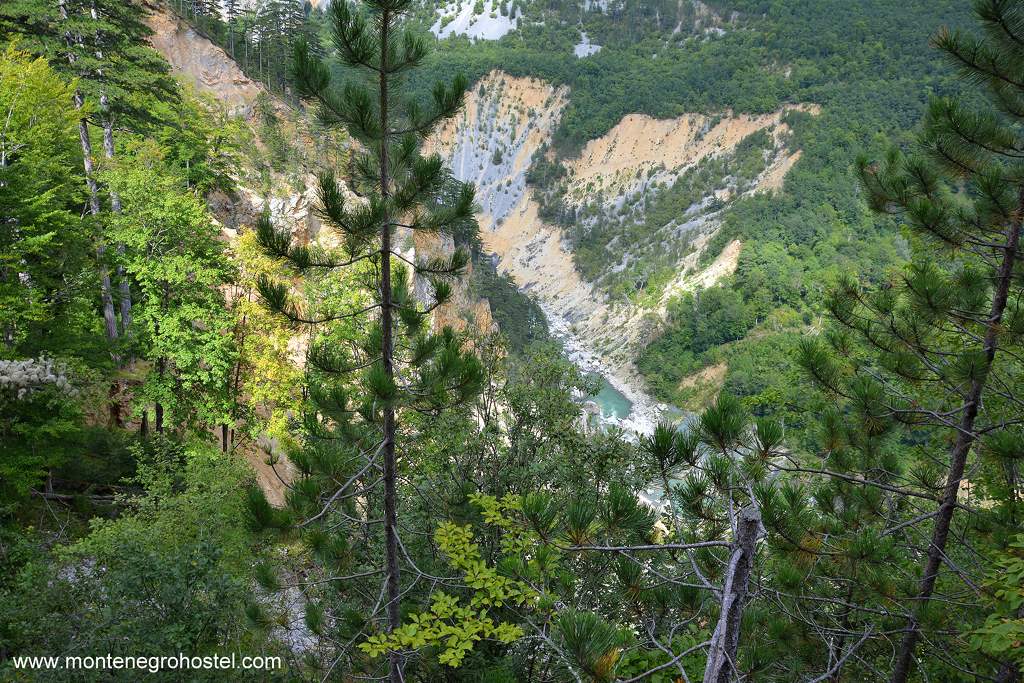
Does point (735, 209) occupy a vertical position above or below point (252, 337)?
below

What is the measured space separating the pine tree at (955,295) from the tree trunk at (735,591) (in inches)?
121

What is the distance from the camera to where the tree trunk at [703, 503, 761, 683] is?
7.16ft

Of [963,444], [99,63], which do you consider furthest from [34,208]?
[963,444]

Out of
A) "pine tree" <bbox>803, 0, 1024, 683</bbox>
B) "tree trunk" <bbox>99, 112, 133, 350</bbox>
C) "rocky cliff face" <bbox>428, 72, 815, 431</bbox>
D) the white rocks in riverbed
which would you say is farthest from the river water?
"pine tree" <bbox>803, 0, 1024, 683</bbox>

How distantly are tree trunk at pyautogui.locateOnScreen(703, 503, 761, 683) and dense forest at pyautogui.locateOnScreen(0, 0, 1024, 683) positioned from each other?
0.01m

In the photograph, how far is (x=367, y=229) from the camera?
16.4ft

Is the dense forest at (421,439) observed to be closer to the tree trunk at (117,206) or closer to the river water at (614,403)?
the tree trunk at (117,206)

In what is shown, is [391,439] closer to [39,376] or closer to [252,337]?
[39,376]

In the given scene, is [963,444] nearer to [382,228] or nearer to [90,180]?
[382,228]

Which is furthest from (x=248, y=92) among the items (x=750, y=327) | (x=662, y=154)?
(x=662, y=154)

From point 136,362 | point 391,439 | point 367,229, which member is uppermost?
Answer: point 367,229

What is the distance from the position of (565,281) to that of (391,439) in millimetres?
85802

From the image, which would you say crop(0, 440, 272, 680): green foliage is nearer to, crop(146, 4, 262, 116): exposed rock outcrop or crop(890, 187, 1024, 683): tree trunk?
crop(890, 187, 1024, 683): tree trunk

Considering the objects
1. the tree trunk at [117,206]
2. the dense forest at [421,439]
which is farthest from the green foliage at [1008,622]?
the tree trunk at [117,206]
